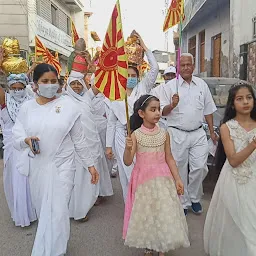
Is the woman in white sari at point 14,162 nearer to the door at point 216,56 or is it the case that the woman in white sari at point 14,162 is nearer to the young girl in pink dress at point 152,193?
the young girl in pink dress at point 152,193

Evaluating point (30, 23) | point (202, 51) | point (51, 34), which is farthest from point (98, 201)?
point (51, 34)

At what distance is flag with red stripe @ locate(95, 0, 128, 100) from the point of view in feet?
10.3

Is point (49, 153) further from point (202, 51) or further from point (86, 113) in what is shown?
point (202, 51)

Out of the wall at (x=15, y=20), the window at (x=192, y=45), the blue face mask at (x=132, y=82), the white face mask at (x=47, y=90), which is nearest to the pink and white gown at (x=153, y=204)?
the white face mask at (x=47, y=90)

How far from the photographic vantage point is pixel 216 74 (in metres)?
15.6

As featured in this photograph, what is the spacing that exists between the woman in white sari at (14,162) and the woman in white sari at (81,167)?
56cm

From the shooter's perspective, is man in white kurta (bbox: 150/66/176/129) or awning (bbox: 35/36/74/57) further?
awning (bbox: 35/36/74/57)

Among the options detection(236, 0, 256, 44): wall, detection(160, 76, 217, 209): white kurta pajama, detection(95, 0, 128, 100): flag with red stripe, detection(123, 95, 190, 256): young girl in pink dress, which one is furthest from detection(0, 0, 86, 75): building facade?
detection(123, 95, 190, 256): young girl in pink dress

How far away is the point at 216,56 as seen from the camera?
1578 centimetres

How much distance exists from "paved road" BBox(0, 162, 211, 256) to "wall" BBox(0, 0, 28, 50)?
12.6m

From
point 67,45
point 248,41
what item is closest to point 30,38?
point 67,45

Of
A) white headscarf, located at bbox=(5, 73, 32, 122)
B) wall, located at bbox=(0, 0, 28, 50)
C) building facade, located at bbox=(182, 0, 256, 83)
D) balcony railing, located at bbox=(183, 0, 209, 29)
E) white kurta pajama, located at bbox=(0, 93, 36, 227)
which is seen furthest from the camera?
wall, located at bbox=(0, 0, 28, 50)

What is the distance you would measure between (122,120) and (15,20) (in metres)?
13.5

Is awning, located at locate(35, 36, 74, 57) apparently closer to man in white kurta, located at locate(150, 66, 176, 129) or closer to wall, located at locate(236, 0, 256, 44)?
wall, located at locate(236, 0, 256, 44)
